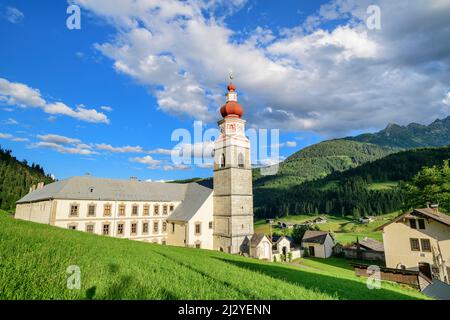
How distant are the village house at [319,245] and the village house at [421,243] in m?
17.7

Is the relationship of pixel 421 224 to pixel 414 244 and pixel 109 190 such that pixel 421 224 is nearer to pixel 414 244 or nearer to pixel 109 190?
pixel 414 244

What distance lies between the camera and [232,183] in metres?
36.0

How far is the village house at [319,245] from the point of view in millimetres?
47812

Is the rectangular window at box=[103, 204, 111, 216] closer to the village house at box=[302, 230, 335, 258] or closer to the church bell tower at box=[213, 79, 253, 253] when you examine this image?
the church bell tower at box=[213, 79, 253, 253]

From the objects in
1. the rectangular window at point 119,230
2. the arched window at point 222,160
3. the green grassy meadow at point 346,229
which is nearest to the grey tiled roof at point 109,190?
the rectangular window at point 119,230

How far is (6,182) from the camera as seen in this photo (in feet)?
350

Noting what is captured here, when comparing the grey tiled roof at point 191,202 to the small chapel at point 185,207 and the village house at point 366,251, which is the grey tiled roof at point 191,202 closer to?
the small chapel at point 185,207

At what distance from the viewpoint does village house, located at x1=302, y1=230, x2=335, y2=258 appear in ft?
157

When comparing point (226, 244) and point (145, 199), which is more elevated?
point (145, 199)

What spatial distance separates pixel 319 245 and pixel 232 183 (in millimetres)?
25777
